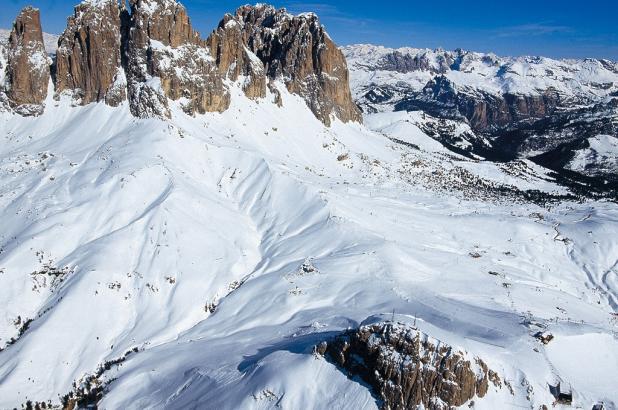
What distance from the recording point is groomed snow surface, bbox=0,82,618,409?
24.6 meters

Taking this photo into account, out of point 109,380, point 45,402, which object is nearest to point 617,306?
point 109,380

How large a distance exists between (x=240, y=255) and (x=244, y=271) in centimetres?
221

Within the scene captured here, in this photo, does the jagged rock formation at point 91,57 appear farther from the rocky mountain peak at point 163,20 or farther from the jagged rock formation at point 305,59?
the jagged rock formation at point 305,59

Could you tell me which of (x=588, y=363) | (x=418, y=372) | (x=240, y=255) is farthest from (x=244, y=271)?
(x=588, y=363)

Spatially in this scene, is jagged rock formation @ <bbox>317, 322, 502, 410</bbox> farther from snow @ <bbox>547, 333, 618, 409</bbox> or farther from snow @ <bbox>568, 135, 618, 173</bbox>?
snow @ <bbox>568, 135, 618, 173</bbox>

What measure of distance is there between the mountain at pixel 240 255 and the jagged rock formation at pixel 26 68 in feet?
0.87

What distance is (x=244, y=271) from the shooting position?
4284cm

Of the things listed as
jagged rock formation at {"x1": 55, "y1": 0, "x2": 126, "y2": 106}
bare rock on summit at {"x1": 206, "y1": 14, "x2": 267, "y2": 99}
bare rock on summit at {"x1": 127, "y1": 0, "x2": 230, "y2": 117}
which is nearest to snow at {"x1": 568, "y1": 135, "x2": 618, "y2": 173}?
bare rock on summit at {"x1": 206, "y1": 14, "x2": 267, "y2": 99}

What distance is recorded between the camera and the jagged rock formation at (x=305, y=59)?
98.9 metres

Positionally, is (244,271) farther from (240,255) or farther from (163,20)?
(163,20)

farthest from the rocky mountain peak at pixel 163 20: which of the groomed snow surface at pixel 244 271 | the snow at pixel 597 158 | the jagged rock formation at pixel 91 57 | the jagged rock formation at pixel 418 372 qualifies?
the snow at pixel 597 158

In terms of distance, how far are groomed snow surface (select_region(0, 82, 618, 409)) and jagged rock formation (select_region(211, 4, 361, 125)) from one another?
103ft

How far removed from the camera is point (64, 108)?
67.8 metres

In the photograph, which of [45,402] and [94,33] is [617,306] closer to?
[45,402]
